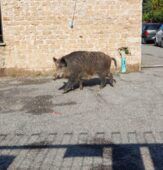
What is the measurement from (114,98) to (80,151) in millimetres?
4678

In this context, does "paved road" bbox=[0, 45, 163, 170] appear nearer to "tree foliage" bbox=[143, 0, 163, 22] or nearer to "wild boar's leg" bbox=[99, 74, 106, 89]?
"wild boar's leg" bbox=[99, 74, 106, 89]

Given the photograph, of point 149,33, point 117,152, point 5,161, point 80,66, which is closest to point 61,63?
point 80,66

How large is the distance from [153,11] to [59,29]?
36073mm

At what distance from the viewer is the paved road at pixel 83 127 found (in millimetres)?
6387

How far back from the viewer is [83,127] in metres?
8.38

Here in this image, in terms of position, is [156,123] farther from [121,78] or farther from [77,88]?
[121,78]

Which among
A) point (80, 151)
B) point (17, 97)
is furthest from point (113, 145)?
point (17, 97)

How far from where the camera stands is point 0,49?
51.1 feet

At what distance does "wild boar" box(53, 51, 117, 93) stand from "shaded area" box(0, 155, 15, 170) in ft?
18.7

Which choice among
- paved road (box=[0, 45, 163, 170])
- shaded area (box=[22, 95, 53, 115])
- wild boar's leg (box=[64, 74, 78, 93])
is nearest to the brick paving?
paved road (box=[0, 45, 163, 170])

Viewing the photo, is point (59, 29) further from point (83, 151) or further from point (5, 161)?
point (5, 161)

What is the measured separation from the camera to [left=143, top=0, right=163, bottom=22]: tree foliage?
4672cm

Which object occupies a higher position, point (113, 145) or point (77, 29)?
point (77, 29)

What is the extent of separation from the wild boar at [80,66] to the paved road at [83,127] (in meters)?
0.42
